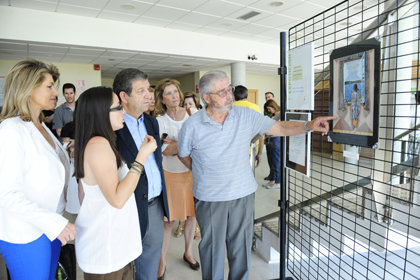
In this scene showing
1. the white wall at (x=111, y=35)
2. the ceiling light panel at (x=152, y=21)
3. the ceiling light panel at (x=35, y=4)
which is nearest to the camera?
the ceiling light panel at (x=35, y=4)

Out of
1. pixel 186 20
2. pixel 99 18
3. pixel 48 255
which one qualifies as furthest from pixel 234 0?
pixel 48 255

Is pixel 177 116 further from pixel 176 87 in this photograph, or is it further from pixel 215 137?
pixel 215 137

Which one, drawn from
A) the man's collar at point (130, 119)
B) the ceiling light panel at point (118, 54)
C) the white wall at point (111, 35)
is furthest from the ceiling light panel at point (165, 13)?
the man's collar at point (130, 119)

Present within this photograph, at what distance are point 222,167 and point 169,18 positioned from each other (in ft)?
18.2

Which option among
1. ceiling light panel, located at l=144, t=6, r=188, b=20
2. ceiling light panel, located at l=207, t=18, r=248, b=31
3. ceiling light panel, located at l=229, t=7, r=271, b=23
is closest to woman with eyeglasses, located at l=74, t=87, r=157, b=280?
ceiling light panel, located at l=144, t=6, r=188, b=20

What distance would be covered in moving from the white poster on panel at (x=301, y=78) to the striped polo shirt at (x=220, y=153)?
22 centimetres

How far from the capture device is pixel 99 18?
6266 mm

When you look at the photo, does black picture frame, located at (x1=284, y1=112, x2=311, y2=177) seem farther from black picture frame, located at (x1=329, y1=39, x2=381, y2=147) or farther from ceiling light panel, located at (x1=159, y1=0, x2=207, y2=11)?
ceiling light panel, located at (x1=159, y1=0, x2=207, y2=11)

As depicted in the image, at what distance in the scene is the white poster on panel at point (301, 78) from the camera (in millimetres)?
1519

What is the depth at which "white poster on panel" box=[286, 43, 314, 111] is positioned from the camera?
1.52 m

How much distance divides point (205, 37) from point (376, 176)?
22.5 ft

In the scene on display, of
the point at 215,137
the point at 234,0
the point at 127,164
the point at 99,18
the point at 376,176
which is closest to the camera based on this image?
the point at 127,164

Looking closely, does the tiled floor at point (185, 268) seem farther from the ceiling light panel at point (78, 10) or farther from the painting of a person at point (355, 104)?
the ceiling light panel at point (78, 10)

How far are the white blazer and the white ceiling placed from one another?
15.8 feet
